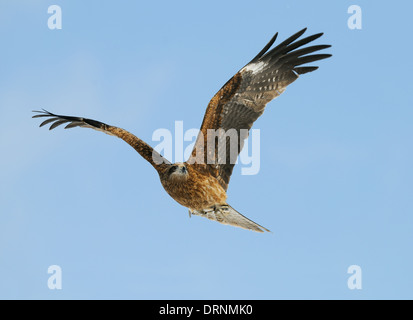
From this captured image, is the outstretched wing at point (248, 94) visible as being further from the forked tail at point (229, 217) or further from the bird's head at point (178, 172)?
the forked tail at point (229, 217)

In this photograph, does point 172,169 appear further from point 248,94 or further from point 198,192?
point 248,94

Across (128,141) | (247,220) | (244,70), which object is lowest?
(247,220)

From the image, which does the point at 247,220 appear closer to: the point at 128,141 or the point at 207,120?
the point at 207,120

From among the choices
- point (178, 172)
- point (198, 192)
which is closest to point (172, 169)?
point (178, 172)

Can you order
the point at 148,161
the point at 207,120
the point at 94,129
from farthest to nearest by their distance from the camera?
the point at 94,129 → the point at 148,161 → the point at 207,120

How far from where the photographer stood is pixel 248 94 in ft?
32.5

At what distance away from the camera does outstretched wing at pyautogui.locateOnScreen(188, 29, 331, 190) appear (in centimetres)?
975

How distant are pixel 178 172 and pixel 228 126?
1.13 meters

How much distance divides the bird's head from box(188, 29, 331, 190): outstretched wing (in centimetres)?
29

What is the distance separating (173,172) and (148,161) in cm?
88

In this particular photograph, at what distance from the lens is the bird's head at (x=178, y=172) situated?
967 centimetres

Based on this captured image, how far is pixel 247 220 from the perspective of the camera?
10023 mm

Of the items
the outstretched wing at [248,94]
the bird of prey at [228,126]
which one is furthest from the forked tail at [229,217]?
the outstretched wing at [248,94]

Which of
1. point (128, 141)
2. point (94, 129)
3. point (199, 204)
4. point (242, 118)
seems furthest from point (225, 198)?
A: point (94, 129)
